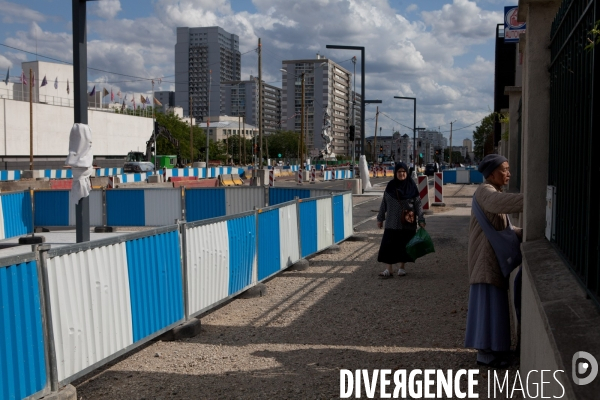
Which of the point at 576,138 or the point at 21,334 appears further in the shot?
the point at 21,334

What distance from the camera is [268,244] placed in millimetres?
10320

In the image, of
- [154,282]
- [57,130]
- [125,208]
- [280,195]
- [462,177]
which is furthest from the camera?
[57,130]

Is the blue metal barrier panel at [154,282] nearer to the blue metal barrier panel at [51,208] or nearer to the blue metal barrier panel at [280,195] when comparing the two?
the blue metal barrier panel at [280,195]

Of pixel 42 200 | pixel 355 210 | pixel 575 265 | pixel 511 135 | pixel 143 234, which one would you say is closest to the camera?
pixel 575 265

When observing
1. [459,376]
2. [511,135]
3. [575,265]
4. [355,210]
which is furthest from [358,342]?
[355,210]

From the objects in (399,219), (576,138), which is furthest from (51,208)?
(576,138)

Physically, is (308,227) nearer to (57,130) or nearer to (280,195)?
(280,195)

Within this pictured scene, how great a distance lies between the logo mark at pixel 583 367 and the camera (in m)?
2.65

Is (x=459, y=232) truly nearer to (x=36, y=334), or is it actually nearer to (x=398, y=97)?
(x=36, y=334)

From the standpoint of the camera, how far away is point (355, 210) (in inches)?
1000

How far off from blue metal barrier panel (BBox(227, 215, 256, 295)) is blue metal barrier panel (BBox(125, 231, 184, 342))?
151cm

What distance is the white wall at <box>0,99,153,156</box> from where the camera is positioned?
213ft

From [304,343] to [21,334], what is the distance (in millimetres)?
2946

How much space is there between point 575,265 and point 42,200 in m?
15.5
